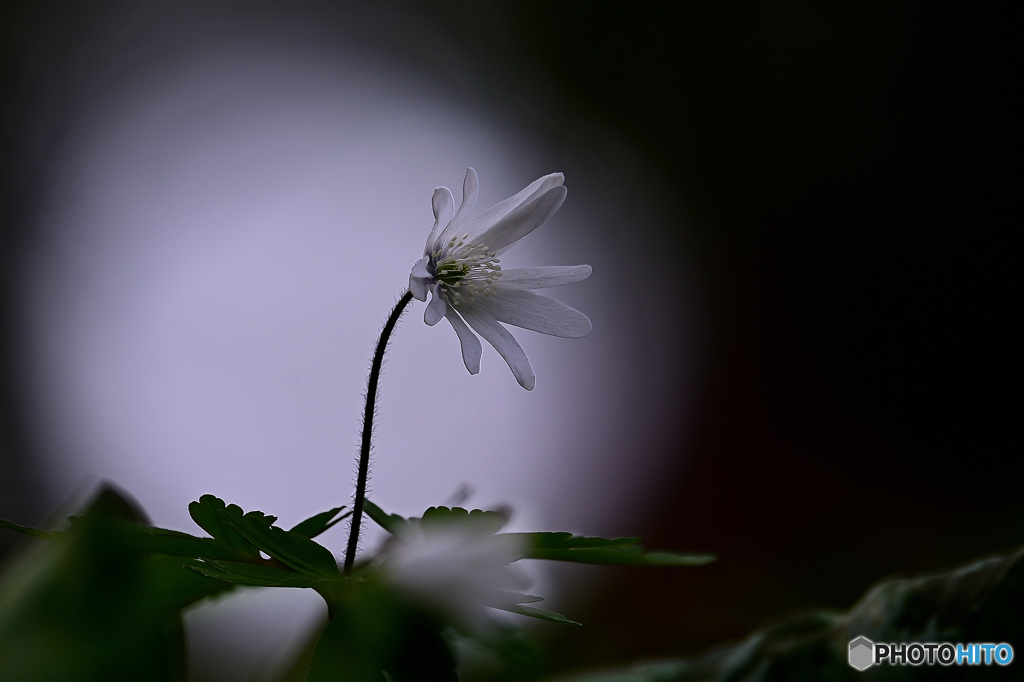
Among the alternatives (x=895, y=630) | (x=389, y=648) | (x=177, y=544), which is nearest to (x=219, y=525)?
(x=177, y=544)

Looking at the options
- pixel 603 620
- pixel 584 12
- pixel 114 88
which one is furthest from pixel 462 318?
pixel 584 12

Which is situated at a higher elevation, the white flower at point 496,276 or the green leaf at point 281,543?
the white flower at point 496,276

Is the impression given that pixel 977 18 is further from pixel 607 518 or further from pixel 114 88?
pixel 114 88

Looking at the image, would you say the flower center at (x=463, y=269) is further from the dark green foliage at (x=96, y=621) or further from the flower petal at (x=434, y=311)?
the dark green foliage at (x=96, y=621)

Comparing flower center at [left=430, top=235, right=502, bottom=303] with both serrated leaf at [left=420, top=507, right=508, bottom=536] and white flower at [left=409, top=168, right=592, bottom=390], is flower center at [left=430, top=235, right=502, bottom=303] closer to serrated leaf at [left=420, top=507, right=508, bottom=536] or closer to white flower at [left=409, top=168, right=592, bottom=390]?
white flower at [left=409, top=168, right=592, bottom=390]

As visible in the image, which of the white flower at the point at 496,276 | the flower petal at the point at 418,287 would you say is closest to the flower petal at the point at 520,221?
the white flower at the point at 496,276

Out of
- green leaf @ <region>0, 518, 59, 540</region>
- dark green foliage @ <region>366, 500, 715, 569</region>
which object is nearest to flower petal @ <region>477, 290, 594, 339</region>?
dark green foliage @ <region>366, 500, 715, 569</region>
